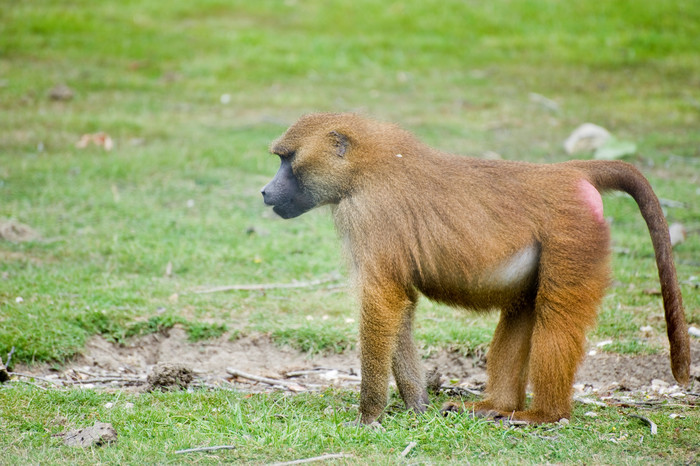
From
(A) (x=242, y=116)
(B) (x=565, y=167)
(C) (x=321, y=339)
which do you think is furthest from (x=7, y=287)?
(A) (x=242, y=116)

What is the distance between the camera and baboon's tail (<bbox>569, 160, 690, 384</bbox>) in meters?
4.48

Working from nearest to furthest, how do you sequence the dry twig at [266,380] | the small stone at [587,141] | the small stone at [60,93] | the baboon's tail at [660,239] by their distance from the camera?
the baboon's tail at [660,239] < the dry twig at [266,380] < the small stone at [587,141] < the small stone at [60,93]

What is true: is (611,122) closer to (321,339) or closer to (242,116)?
(242,116)

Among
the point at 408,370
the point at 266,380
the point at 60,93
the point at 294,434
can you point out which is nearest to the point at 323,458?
the point at 294,434

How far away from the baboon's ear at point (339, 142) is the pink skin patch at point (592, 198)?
1.37 m

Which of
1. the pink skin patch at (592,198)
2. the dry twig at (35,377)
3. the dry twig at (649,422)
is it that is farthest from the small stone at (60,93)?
the dry twig at (649,422)

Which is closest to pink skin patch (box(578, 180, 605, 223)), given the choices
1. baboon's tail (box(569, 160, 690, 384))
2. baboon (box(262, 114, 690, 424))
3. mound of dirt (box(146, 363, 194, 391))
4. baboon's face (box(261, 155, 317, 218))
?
baboon (box(262, 114, 690, 424))

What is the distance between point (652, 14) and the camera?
665 inches

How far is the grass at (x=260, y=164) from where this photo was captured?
4527mm

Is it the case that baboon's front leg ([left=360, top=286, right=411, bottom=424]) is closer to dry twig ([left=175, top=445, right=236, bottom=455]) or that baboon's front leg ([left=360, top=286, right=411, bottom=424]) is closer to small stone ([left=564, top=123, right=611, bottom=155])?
dry twig ([left=175, top=445, right=236, bottom=455])

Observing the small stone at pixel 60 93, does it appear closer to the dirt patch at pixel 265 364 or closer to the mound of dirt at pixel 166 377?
the dirt patch at pixel 265 364

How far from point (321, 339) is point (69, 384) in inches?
71.7

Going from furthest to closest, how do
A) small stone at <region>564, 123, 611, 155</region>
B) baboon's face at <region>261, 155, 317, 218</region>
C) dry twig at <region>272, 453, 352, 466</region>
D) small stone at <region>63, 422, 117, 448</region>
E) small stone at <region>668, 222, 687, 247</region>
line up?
small stone at <region>564, 123, 611, 155</region> < small stone at <region>668, 222, 687, 247</region> < baboon's face at <region>261, 155, 317, 218</region> < small stone at <region>63, 422, 117, 448</region> < dry twig at <region>272, 453, 352, 466</region>

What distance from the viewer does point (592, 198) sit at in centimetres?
464
